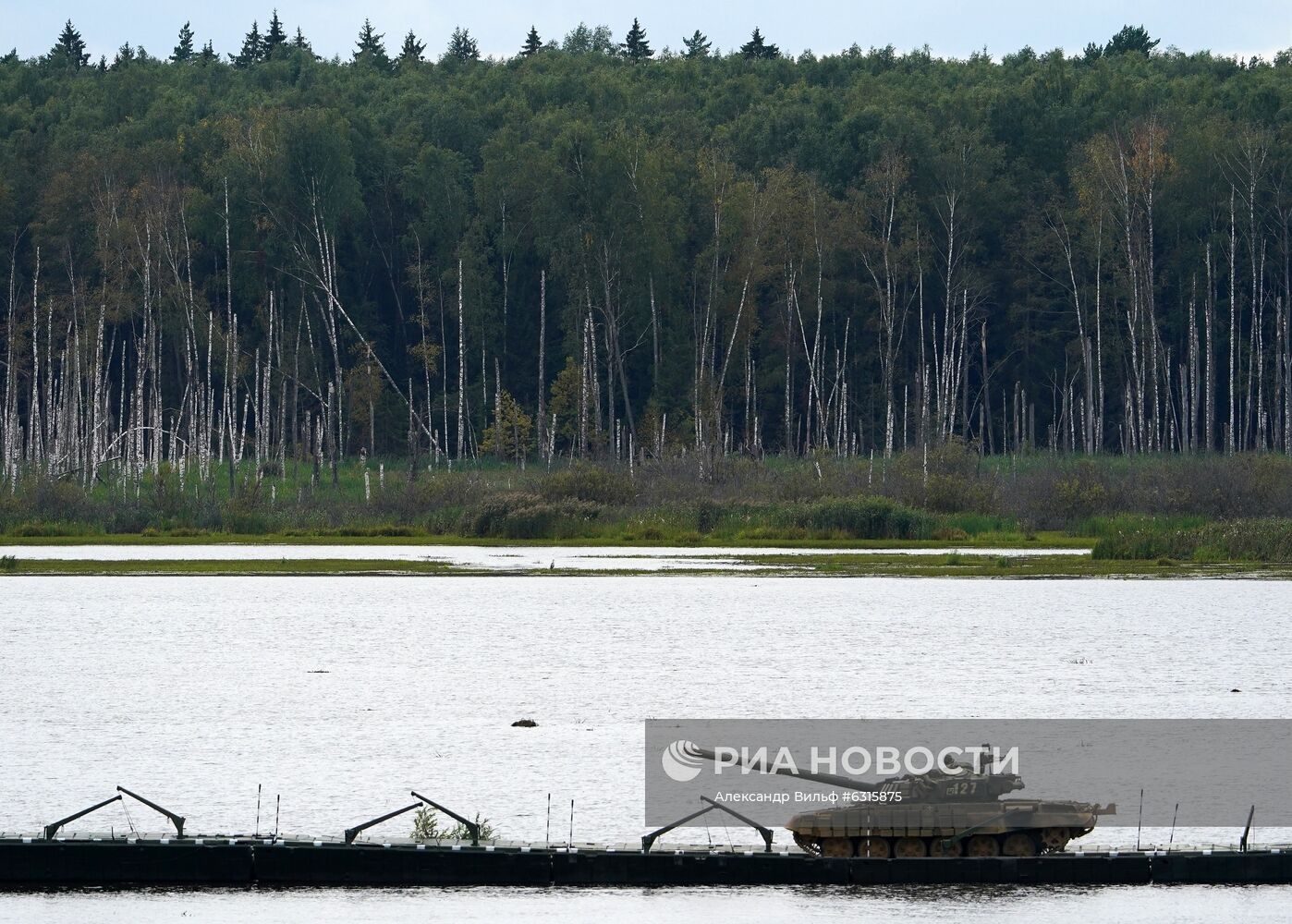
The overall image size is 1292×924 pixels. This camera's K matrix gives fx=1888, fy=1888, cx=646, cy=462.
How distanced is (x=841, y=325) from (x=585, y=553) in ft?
141

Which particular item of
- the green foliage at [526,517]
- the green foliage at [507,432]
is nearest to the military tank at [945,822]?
the green foliage at [526,517]

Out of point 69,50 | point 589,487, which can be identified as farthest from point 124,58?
point 589,487

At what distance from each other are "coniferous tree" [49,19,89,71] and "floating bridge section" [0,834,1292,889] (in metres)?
139

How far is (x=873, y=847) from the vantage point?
20766 millimetres

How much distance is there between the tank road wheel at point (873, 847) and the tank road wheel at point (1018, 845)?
1.27m

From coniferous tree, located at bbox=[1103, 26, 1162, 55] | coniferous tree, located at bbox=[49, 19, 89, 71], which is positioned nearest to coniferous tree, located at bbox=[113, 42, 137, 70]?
coniferous tree, located at bbox=[49, 19, 89, 71]

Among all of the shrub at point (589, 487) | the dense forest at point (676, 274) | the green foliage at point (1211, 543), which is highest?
the dense forest at point (676, 274)

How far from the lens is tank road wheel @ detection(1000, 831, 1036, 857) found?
68.3 feet

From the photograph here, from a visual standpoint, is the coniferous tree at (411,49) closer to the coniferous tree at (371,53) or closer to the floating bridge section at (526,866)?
the coniferous tree at (371,53)

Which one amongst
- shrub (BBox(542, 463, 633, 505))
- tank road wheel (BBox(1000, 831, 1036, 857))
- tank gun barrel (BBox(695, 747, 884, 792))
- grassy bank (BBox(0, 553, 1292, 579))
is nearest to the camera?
tank road wheel (BBox(1000, 831, 1036, 857))

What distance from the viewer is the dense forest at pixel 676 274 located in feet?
314

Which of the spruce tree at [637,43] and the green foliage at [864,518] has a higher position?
the spruce tree at [637,43]

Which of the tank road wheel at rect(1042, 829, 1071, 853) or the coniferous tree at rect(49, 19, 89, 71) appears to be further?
the coniferous tree at rect(49, 19, 89, 71)

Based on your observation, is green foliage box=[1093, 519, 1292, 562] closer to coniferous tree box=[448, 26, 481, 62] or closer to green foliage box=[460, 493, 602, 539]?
green foliage box=[460, 493, 602, 539]
